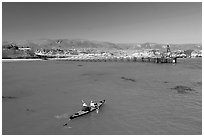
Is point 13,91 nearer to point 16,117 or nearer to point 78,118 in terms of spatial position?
point 16,117

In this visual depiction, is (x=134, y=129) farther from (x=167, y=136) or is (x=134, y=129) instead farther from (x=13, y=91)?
(x=13, y=91)

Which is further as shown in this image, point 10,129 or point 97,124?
point 97,124

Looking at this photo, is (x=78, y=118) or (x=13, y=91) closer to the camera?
(x=78, y=118)

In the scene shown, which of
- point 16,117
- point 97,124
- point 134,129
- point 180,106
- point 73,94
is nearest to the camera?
point 134,129

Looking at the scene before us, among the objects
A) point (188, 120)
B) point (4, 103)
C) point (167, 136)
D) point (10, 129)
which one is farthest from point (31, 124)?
point (188, 120)

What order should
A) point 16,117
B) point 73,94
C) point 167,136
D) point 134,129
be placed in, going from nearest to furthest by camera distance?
point 167,136 < point 134,129 < point 16,117 < point 73,94

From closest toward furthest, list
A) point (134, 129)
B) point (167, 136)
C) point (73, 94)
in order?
point (167, 136), point (134, 129), point (73, 94)

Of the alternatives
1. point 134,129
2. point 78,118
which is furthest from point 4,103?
point 134,129

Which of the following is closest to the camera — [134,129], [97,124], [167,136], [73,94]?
[167,136]
